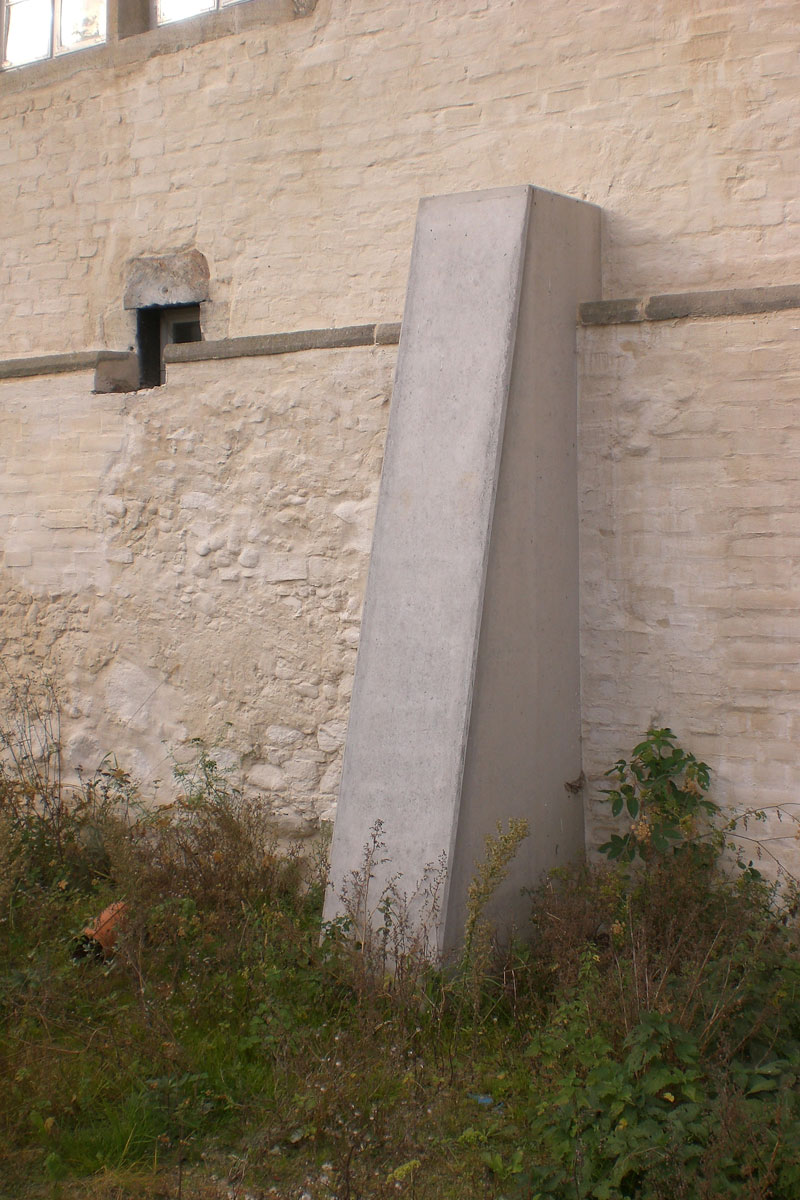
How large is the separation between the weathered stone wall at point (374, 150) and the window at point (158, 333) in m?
0.11

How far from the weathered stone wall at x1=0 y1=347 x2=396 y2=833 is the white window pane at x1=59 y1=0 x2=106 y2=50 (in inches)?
92.5

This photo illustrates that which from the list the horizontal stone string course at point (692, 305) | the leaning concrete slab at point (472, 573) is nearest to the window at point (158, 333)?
the leaning concrete slab at point (472, 573)

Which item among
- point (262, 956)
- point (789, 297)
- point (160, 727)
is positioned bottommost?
point (262, 956)

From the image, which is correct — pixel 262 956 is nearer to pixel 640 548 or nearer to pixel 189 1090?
pixel 189 1090

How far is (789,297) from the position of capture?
14.0 feet

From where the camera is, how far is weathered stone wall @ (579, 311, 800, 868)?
430 centimetres

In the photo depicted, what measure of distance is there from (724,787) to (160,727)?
118 inches

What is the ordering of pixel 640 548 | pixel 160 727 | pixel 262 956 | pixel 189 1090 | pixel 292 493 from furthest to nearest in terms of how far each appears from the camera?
pixel 160 727
pixel 292 493
pixel 640 548
pixel 262 956
pixel 189 1090

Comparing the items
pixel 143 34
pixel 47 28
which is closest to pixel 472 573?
pixel 143 34

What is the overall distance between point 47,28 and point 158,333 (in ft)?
7.68

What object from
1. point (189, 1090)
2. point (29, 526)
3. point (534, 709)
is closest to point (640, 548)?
point (534, 709)

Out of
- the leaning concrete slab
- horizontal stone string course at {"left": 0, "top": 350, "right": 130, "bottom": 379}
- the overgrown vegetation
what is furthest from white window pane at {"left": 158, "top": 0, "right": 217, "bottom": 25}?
the overgrown vegetation

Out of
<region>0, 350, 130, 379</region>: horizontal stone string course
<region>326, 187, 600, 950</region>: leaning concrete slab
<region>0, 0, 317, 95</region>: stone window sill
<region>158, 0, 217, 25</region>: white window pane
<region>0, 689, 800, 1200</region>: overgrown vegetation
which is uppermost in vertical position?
→ <region>158, 0, 217, 25</region>: white window pane

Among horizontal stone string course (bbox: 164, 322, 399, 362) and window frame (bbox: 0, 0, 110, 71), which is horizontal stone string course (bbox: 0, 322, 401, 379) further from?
window frame (bbox: 0, 0, 110, 71)
